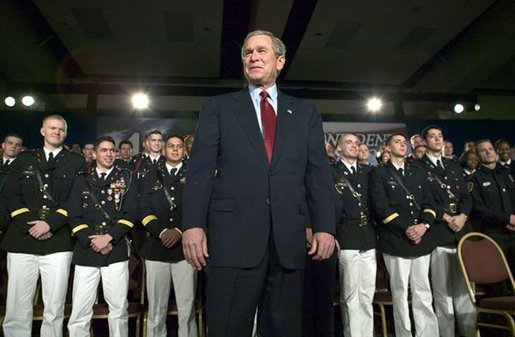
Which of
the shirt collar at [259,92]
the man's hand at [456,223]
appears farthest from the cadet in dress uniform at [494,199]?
the shirt collar at [259,92]

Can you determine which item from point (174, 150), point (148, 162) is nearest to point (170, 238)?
point (174, 150)

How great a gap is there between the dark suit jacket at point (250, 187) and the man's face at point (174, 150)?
79.1 inches

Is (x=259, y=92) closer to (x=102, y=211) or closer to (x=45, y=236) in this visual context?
(x=102, y=211)

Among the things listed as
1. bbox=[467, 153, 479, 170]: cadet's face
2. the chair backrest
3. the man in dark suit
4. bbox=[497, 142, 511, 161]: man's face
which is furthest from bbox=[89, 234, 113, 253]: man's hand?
bbox=[497, 142, 511, 161]: man's face

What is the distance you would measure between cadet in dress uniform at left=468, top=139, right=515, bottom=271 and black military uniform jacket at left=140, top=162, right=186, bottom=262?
288cm

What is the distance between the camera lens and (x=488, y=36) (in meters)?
7.75

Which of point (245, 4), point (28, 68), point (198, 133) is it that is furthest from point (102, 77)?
point (198, 133)

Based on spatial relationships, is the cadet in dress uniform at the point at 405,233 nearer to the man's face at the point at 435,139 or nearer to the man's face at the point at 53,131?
the man's face at the point at 435,139

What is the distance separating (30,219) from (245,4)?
17.4ft

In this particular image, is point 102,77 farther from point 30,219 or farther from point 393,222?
point 393,222

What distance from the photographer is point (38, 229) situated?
9.70 feet

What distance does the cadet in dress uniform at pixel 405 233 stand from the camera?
315cm

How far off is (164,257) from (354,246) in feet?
5.16

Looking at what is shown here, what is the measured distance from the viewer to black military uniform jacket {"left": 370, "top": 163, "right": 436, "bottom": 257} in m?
3.30
